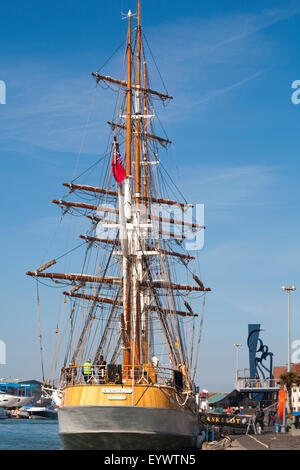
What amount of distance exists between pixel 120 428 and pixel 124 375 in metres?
3.92

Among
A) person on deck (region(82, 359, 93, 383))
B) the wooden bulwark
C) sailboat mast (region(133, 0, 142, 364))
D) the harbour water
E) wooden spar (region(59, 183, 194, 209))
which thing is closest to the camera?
the wooden bulwark

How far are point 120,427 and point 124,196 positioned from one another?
14.7 metres

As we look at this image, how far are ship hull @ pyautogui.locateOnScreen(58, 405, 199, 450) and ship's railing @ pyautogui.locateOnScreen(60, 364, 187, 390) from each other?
1.86m

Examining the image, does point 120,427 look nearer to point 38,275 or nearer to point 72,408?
point 72,408

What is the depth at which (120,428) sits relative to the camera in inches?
1427

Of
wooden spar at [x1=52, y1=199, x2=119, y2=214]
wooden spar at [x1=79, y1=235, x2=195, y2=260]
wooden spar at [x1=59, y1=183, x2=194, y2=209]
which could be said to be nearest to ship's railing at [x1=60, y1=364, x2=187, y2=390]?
wooden spar at [x1=79, y1=235, x2=195, y2=260]

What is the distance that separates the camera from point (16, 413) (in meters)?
158

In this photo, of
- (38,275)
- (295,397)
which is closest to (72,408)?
(38,275)

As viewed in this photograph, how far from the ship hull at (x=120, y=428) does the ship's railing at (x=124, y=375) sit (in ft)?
6.11

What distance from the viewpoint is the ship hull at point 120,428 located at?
119 feet

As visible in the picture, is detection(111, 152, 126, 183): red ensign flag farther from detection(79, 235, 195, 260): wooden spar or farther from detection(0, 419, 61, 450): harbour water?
detection(0, 419, 61, 450): harbour water

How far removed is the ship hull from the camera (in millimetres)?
36250

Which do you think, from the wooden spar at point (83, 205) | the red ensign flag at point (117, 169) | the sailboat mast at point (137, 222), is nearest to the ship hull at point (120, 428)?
the sailboat mast at point (137, 222)

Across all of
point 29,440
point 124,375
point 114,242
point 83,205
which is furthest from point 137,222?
point 29,440
